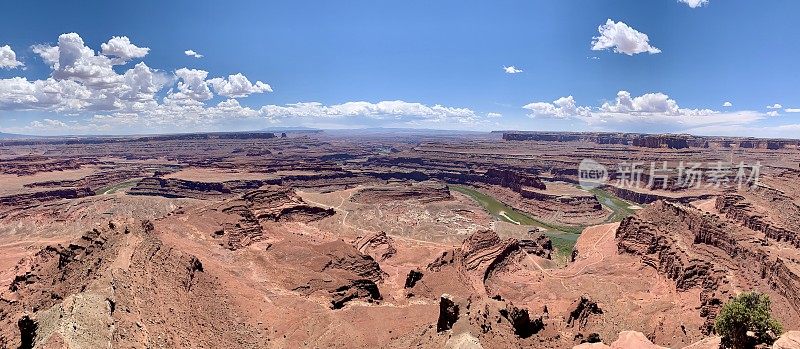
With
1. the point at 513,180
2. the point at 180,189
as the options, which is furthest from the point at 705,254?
the point at 180,189

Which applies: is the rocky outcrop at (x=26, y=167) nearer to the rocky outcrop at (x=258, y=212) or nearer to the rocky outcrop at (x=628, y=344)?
the rocky outcrop at (x=258, y=212)

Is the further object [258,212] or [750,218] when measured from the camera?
[258,212]

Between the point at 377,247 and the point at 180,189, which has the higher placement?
the point at 180,189

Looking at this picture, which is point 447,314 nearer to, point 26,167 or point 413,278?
point 413,278

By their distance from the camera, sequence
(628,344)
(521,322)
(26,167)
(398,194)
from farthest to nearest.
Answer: (26,167)
(398,194)
(628,344)
(521,322)

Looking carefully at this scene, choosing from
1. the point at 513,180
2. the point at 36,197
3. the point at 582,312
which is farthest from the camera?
the point at 513,180

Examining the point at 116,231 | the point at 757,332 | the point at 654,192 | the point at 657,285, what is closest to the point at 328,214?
the point at 116,231

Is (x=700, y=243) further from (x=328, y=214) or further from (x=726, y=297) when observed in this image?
(x=328, y=214)

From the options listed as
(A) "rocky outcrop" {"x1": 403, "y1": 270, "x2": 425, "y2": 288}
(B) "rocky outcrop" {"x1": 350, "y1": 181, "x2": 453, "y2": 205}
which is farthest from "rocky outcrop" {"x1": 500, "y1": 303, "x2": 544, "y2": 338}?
(B) "rocky outcrop" {"x1": 350, "y1": 181, "x2": 453, "y2": 205}

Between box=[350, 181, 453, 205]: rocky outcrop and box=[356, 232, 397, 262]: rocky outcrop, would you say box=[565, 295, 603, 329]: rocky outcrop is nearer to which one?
box=[356, 232, 397, 262]: rocky outcrop
